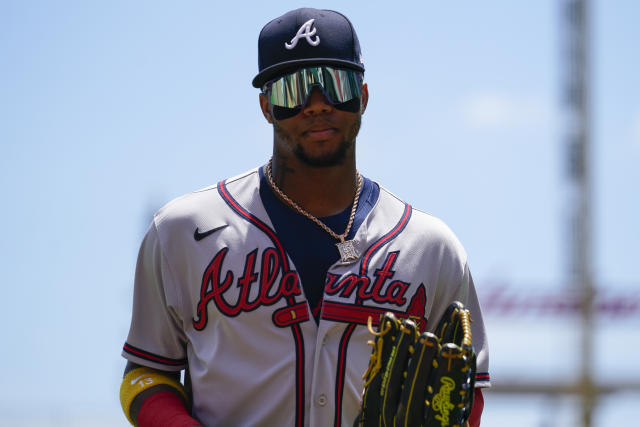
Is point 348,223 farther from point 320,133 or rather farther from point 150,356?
point 150,356

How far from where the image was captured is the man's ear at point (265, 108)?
142 inches

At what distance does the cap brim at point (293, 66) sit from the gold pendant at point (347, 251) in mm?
678

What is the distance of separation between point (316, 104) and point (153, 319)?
1.02 metres

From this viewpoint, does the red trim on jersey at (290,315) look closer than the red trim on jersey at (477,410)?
Yes

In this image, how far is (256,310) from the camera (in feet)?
11.1

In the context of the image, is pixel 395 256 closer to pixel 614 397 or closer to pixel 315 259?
pixel 315 259

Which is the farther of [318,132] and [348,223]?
[348,223]

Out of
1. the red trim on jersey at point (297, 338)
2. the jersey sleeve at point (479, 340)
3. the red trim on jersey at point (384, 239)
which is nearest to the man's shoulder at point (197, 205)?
the red trim on jersey at point (297, 338)

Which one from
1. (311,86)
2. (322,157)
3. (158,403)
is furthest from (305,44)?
(158,403)

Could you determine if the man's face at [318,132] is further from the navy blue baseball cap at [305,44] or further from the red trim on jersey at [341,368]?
the red trim on jersey at [341,368]

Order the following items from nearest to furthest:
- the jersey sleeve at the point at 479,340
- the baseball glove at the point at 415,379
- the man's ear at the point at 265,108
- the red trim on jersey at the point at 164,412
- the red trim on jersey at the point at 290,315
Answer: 1. the baseball glove at the point at 415,379
2. the red trim on jersey at the point at 164,412
3. the red trim on jersey at the point at 290,315
4. the man's ear at the point at 265,108
5. the jersey sleeve at the point at 479,340

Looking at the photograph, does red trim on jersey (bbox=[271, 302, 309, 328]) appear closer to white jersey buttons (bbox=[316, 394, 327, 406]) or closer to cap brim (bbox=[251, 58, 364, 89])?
white jersey buttons (bbox=[316, 394, 327, 406])

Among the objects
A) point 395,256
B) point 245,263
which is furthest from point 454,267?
point 245,263

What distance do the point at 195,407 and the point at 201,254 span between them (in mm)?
571
